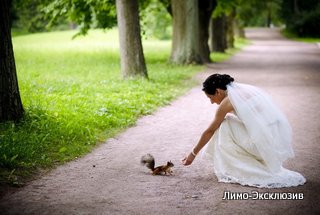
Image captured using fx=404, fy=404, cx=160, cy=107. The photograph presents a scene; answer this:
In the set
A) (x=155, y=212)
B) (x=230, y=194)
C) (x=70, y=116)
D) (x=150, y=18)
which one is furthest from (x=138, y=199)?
(x=150, y=18)

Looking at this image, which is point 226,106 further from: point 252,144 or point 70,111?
point 70,111

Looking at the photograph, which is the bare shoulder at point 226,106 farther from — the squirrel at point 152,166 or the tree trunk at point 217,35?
the tree trunk at point 217,35

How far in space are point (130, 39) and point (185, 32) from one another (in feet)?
23.7

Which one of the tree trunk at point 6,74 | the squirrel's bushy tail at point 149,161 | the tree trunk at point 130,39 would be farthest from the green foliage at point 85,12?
the squirrel's bushy tail at point 149,161

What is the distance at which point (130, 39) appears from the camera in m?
13.9

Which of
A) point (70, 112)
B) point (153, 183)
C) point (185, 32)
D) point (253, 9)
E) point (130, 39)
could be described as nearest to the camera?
point (153, 183)

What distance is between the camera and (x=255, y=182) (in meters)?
5.16

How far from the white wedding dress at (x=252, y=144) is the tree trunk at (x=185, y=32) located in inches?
605

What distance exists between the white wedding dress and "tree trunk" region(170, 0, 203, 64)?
15.4 metres

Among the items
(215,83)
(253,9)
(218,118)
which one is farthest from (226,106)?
(253,9)

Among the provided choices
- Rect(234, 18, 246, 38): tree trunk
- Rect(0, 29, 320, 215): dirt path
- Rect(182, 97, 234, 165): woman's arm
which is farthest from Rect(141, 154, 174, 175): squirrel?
Rect(234, 18, 246, 38): tree trunk

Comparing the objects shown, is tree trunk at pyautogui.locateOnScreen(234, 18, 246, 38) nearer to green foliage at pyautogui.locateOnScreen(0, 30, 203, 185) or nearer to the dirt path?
green foliage at pyautogui.locateOnScreen(0, 30, 203, 185)

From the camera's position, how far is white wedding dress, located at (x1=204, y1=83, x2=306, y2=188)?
5.21 m

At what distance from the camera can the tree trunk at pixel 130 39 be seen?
45.2ft
